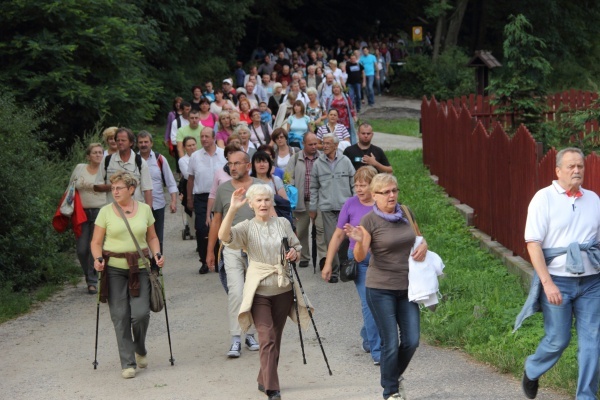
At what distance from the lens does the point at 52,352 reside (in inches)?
406

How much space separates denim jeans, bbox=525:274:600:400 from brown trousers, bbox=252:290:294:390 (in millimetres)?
1969

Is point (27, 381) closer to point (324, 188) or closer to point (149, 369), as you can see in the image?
point (149, 369)

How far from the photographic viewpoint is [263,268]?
845cm

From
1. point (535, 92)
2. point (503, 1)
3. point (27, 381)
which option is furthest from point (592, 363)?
point (503, 1)

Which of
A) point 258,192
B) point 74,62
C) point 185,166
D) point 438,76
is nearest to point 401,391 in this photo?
point 258,192

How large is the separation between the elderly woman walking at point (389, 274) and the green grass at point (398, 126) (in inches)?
887

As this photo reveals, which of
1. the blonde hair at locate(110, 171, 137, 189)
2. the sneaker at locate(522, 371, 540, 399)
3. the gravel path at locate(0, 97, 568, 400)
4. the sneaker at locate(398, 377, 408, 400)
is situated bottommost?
the gravel path at locate(0, 97, 568, 400)

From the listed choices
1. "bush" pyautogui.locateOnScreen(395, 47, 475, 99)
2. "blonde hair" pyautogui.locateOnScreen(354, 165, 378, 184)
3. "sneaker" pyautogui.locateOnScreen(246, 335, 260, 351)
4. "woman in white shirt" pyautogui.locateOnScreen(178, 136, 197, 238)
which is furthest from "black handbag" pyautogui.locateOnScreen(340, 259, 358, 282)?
"bush" pyautogui.locateOnScreen(395, 47, 475, 99)

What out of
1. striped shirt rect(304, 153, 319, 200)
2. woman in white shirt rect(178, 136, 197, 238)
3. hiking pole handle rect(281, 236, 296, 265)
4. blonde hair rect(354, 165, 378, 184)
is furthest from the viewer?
woman in white shirt rect(178, 136, 197, 238)

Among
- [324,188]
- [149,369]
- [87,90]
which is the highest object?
[87,90]

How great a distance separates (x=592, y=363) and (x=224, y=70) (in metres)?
28.9

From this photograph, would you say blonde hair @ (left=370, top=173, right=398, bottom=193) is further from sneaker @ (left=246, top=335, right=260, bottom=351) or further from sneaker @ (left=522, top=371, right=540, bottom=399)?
sneaker @ (left=246, top=335, right=260, bottom=351)

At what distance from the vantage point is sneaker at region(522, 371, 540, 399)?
7703 mm

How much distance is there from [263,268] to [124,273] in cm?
152
